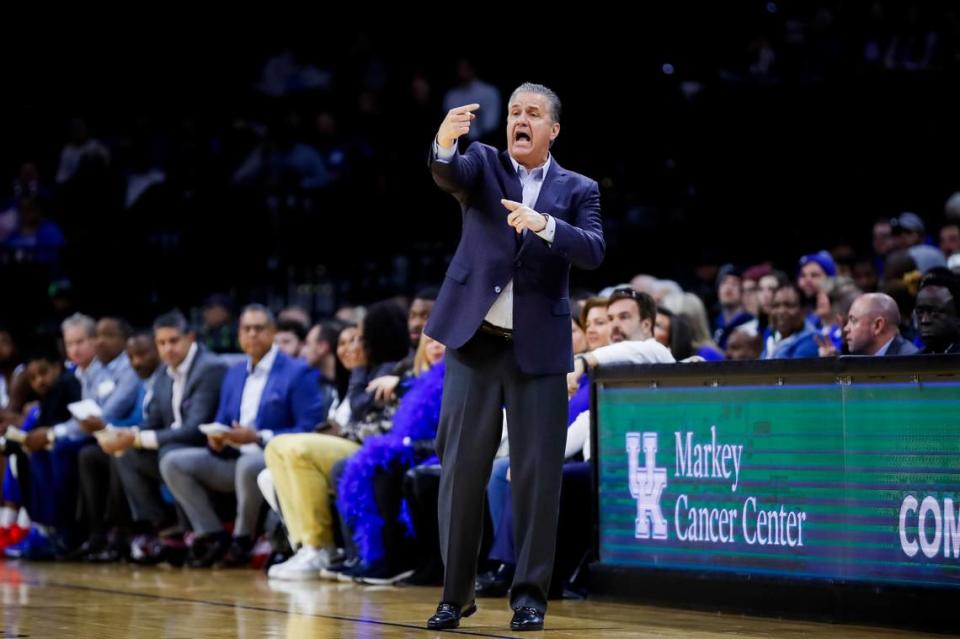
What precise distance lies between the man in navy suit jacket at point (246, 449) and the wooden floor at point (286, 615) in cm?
113

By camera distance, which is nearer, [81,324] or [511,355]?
[511,355]

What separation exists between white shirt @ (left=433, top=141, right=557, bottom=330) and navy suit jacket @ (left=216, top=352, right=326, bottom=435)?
4353 millimetres

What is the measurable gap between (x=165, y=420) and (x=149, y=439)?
0.33 m

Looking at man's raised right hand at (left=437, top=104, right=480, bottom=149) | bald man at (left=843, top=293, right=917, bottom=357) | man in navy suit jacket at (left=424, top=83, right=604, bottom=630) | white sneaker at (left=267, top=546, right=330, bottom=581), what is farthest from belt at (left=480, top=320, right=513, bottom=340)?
white sneaker at (left=267, top=546, right=330, bottom=581)

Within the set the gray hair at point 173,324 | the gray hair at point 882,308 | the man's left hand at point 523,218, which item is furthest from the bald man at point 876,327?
the gray hair at point 173,324

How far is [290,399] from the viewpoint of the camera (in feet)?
33.3

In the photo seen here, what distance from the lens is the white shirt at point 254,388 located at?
1021 centimetres

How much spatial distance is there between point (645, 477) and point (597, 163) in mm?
7848

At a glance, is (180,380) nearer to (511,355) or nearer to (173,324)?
(173,324)

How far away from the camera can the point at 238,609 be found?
7062 mm

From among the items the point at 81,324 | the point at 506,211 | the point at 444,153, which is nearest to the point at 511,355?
the point at 506,211

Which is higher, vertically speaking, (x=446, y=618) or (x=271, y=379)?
(x=271, y=379)

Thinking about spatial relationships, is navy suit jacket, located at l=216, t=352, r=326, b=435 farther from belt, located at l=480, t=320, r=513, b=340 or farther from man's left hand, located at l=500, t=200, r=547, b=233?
man's left hand, located at l=500, t=200, r=547, b=233

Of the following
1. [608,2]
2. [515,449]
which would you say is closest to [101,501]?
[515,449]
